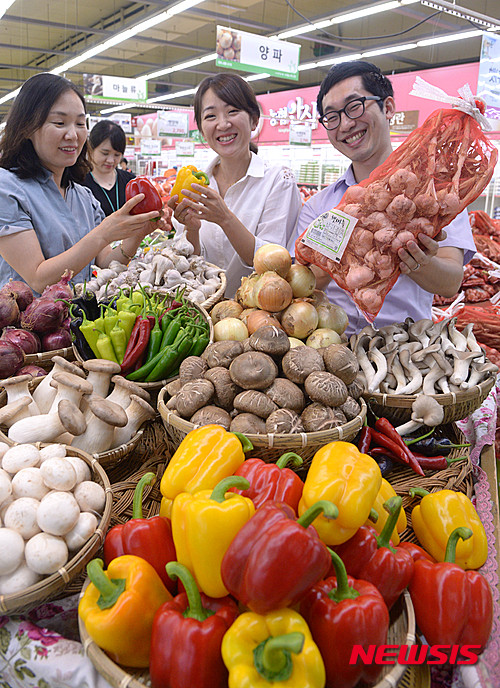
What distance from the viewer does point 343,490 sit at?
3.78 ft

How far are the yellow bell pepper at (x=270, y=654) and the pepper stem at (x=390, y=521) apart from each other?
1.06ft

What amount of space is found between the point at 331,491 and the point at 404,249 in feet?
3.53

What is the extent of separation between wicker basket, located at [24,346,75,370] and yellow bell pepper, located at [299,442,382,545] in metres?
1.34

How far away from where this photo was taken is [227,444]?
1328mm

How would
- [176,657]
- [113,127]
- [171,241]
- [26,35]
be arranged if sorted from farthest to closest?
[26,35] < [113,127] < [171,241] < [176,657]

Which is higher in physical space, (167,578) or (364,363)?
(364,363)

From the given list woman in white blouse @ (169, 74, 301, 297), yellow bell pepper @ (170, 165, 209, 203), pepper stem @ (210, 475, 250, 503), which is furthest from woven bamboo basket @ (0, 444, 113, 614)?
yellow bell pepper @ (170, 165, 209, 203)

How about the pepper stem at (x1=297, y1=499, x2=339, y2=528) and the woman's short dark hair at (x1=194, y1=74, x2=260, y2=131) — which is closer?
the pepper stem at (x1=297, y1=499, x2=339, y2=528)

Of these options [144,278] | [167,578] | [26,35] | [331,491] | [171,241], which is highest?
[26,35]

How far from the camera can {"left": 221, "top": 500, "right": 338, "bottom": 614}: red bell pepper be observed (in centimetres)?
91

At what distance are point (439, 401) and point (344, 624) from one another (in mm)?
1110

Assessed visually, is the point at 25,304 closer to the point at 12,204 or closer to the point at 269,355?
the point at 12,204

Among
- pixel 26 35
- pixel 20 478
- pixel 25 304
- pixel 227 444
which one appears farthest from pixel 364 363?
pixel 26 35

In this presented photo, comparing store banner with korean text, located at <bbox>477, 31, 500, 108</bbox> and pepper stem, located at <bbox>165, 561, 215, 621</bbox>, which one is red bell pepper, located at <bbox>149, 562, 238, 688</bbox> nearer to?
pepper stem, located at <bbox>165, 561, 215, 621</bbox>
